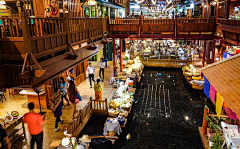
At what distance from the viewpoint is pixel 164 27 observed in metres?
15.0

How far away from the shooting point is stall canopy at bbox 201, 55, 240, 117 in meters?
4.89

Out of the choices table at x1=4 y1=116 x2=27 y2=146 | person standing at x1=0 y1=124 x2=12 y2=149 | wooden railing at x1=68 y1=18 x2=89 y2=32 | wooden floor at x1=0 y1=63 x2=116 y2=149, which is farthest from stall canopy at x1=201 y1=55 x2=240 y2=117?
table at x1=4 y1=116 x2=27 y2=146

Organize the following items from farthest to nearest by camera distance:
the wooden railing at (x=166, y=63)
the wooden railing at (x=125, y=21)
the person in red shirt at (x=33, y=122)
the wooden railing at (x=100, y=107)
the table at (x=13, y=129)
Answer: the wooden railing at (x=166, y=63) → the wooden railing at (x=125, y=21) → the wooden railing at (x=100, y=107) → the table at (x=13, y=129) → the person in red shirt at (x=33, y=122)

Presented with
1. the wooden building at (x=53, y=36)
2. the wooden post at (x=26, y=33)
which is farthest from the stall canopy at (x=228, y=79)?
the wooden post at (x=26, y=33)

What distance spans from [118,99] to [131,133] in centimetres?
268

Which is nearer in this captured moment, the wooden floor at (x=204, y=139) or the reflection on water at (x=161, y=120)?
the wooden floor at (x=204, y=139)

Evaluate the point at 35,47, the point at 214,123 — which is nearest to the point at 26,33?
the point at 35,47

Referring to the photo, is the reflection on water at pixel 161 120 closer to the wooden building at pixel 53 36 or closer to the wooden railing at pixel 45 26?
the wooden building at pixel 53 36

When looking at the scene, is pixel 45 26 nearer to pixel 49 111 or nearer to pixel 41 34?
pixel 41 34

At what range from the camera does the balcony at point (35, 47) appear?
507 cm

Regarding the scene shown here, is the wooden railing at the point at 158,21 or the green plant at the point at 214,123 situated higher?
the wooden railing at the point at 158,21

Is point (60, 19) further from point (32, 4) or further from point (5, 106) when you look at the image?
point (5, 106)

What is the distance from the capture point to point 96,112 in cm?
1055

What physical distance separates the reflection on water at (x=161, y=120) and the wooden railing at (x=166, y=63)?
5838 mm
